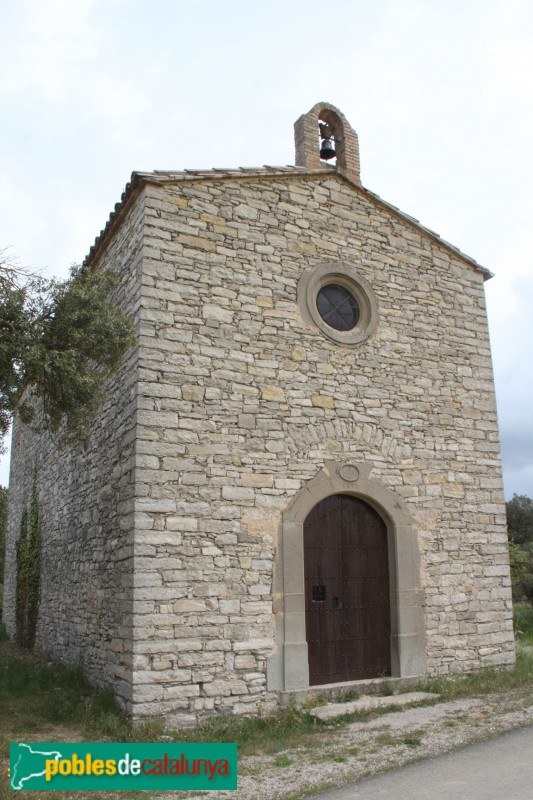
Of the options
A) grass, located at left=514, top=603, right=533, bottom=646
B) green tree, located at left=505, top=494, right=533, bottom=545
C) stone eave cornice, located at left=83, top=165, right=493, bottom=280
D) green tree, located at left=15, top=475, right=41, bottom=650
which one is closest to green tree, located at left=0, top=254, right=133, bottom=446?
stone eave cornice, located at left=83, top=165, right=493, bottom=280

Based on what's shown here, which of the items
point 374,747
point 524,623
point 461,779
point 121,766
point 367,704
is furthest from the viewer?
point 524,623

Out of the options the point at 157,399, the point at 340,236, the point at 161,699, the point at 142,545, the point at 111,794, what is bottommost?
the point at 111,794

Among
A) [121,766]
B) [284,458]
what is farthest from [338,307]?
[121,766]

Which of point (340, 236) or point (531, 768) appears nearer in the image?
point (531, 768)

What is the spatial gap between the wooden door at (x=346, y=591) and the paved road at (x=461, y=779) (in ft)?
8.11

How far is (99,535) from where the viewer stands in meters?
8.45

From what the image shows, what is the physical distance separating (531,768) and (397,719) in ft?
6.64

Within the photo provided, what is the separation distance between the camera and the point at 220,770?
5516 mm

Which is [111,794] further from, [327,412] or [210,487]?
[327,412]

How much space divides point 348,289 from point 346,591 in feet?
13.5

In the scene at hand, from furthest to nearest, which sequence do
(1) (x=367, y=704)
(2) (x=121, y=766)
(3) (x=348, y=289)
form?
(3) (x=348, y=289) → (1) (x=367, y=704) → (2) (x=121, y=766)

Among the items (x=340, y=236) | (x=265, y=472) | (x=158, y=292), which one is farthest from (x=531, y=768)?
(x=340, y=236)

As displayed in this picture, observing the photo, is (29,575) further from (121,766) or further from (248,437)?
(121,766)

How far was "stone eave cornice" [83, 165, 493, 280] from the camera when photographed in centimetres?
813
